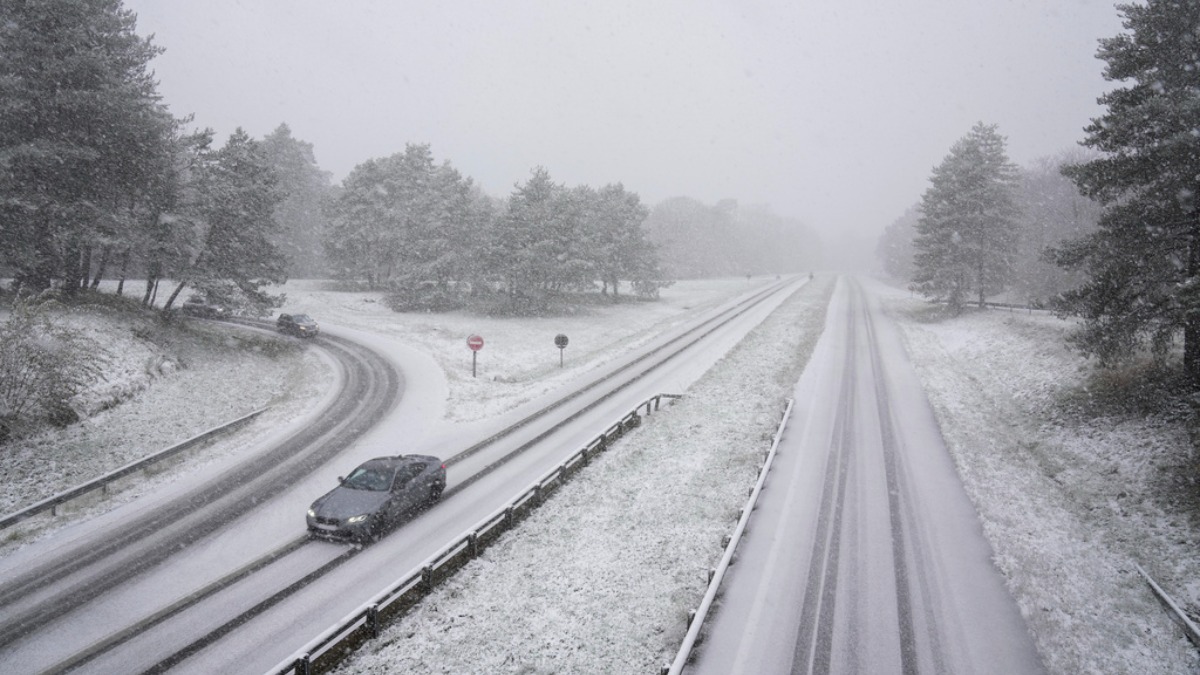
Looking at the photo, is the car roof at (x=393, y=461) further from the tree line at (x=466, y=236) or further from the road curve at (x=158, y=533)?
the tree line at (x=466, y=236)

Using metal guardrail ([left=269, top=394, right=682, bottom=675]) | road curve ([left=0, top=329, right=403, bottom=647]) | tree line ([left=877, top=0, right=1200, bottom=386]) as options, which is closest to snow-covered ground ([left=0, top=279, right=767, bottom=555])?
road curve ([left=0, top=329, right=403, bottom=647])

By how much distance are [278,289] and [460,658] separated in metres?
52.1

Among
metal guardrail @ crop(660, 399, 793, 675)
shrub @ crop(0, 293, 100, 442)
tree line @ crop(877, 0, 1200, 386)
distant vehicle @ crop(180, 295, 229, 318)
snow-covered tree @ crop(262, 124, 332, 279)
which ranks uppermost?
snow-covered tree @ crop(262, 124, 332, 279)

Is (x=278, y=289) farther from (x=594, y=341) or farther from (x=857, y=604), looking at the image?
(x=857, y=604)

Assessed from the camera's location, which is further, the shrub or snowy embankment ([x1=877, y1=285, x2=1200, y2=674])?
the shrub

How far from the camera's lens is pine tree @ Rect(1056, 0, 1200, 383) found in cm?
1548

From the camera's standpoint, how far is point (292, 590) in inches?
426

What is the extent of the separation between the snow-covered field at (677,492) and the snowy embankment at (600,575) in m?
0.04

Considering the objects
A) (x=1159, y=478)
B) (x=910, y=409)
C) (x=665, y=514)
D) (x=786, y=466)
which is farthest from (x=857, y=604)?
(x=910, y=409)

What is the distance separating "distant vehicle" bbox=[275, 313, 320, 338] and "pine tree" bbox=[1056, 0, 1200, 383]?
38636 millimetres

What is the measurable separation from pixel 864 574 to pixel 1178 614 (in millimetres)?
5030

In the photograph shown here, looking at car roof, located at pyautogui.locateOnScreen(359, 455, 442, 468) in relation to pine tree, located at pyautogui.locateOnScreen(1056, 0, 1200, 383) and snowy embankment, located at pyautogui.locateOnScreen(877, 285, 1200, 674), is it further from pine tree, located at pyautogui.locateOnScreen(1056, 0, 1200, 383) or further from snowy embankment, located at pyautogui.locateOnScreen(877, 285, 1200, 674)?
pine tree, located at pyautogui.locateOnScreen(1056, 0, 1200, 383)

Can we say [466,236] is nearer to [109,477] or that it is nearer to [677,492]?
[109,477]

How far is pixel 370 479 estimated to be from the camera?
14.0 metres
